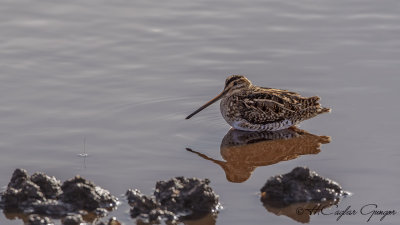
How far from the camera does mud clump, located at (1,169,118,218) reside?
29.0ft

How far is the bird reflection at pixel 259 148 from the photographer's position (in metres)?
10.4

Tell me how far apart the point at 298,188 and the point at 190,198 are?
1164 millimetres

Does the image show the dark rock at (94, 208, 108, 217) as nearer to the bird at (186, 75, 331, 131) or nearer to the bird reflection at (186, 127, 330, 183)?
the bird reflection at (186, 127, 330, 183)

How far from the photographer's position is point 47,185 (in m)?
9.06

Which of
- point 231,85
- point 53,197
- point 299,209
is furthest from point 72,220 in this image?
point 231,85

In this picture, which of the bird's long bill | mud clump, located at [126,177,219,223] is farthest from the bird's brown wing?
mud clump, located at [126,177,219,223]

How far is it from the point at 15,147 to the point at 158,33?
4233 millimetres

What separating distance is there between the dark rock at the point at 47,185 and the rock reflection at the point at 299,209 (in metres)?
2.17

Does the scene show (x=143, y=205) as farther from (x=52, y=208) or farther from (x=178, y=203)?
(x=52, y=208)

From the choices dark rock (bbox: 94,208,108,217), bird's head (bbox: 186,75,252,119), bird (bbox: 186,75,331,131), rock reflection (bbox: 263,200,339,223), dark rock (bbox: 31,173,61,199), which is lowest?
dark rock (bbox: 94,208,108,217)

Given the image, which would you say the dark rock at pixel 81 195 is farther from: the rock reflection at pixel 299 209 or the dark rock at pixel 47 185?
the rock reflection at pixel 299 209

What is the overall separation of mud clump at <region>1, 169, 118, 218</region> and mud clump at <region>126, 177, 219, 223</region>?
408 mm

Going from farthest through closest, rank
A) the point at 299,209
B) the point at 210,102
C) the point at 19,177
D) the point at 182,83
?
the point at 182,83 → the point at 210,102 → the point at 19,177 → the point at 299,209

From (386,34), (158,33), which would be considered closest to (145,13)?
(158,33)
